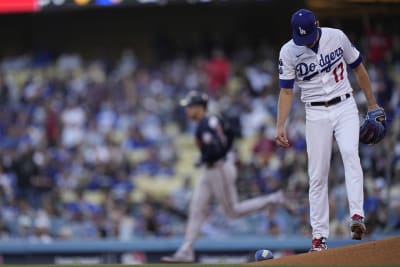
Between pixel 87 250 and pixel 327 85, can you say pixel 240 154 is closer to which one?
pixel 87 250

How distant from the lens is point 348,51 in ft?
26.5

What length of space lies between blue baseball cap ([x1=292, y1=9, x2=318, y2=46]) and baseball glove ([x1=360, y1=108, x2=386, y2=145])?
2.91ft

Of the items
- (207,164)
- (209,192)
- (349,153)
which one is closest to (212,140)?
(207,164)

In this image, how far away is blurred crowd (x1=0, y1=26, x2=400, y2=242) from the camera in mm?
14094

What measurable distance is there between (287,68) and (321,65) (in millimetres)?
274

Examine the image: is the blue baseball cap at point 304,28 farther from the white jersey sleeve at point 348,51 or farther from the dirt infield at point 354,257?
the dirt infield at point 354,257

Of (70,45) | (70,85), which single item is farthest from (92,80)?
(70,45)

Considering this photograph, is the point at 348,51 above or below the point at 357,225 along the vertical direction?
above

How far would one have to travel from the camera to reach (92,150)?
57.3ft

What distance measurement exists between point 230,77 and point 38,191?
405 centimetres

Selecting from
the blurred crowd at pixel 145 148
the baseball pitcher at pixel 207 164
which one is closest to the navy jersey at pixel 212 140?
the baseball pitcher at pixel 207 164

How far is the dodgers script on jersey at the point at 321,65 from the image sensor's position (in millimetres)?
7984

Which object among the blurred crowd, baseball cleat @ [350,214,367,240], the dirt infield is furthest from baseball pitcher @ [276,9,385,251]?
the blurred crowd

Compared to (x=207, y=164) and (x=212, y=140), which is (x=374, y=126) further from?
(x=207, y=164)
